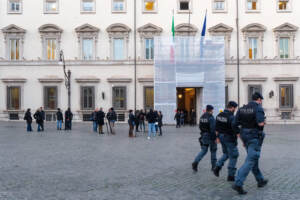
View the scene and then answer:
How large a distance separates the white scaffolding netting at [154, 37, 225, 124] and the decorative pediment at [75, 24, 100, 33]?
6066 mm

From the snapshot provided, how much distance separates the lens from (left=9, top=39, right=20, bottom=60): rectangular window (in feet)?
94.9

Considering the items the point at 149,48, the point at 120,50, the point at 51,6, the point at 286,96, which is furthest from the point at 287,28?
the point at 51,6

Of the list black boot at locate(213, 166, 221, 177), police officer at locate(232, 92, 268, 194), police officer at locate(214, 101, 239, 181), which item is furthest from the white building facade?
police officer at locate(232, 92, 268, 194)

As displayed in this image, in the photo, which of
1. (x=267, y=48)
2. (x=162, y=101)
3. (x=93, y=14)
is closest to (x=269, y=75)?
(x=267, y=48)

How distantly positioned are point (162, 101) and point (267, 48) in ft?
37.1

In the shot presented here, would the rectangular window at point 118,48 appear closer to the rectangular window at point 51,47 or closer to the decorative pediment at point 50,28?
the decorative pediment at point 50,28

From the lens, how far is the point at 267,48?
28.8m

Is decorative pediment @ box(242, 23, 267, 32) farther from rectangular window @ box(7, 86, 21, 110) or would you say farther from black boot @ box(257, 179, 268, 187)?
black boot @ box(257, 179, 268, 187)

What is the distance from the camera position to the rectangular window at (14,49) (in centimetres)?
2892

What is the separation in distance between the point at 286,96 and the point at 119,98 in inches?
615

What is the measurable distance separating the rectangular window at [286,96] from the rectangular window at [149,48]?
12436mm

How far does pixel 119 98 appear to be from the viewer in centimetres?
2873

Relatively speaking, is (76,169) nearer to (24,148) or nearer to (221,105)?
(24,148)

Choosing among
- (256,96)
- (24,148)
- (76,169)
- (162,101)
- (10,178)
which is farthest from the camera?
(162,101)
